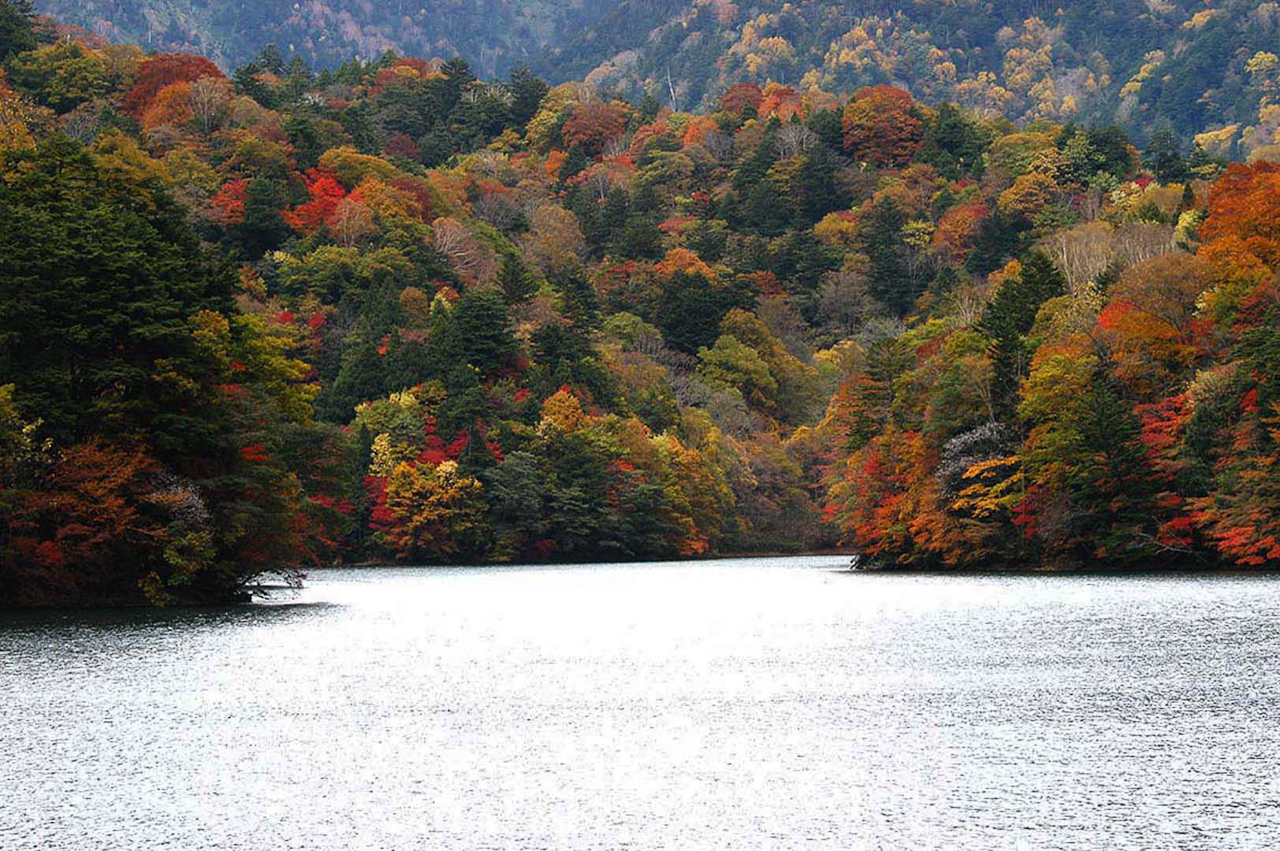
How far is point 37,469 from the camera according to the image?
53344 millimetres

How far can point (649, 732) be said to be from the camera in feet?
91.9

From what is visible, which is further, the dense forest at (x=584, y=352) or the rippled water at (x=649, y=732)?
the dense forest at (x=584, y=352)

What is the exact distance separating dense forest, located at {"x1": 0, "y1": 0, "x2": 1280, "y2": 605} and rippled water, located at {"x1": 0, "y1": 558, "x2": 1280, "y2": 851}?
10927mm

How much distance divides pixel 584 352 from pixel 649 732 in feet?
351

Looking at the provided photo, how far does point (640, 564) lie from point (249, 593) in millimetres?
51701

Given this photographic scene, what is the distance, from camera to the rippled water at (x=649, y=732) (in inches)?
818

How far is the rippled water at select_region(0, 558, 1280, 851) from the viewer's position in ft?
68.2

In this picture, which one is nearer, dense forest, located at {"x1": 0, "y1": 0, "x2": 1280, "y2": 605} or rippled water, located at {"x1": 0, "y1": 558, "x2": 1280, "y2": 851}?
rippled water, located at {"x1": 0, "y1": 558, "x2": 1280, "y2": 851}

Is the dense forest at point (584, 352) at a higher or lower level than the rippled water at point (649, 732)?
higher

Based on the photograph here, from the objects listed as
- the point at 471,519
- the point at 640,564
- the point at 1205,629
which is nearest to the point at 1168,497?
the point at 1205,629

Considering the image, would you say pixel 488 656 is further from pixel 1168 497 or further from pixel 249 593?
pixel 1168 497

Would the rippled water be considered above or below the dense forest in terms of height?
below

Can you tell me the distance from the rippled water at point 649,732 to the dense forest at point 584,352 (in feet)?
35.8

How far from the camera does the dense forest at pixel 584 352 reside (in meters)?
56.6
